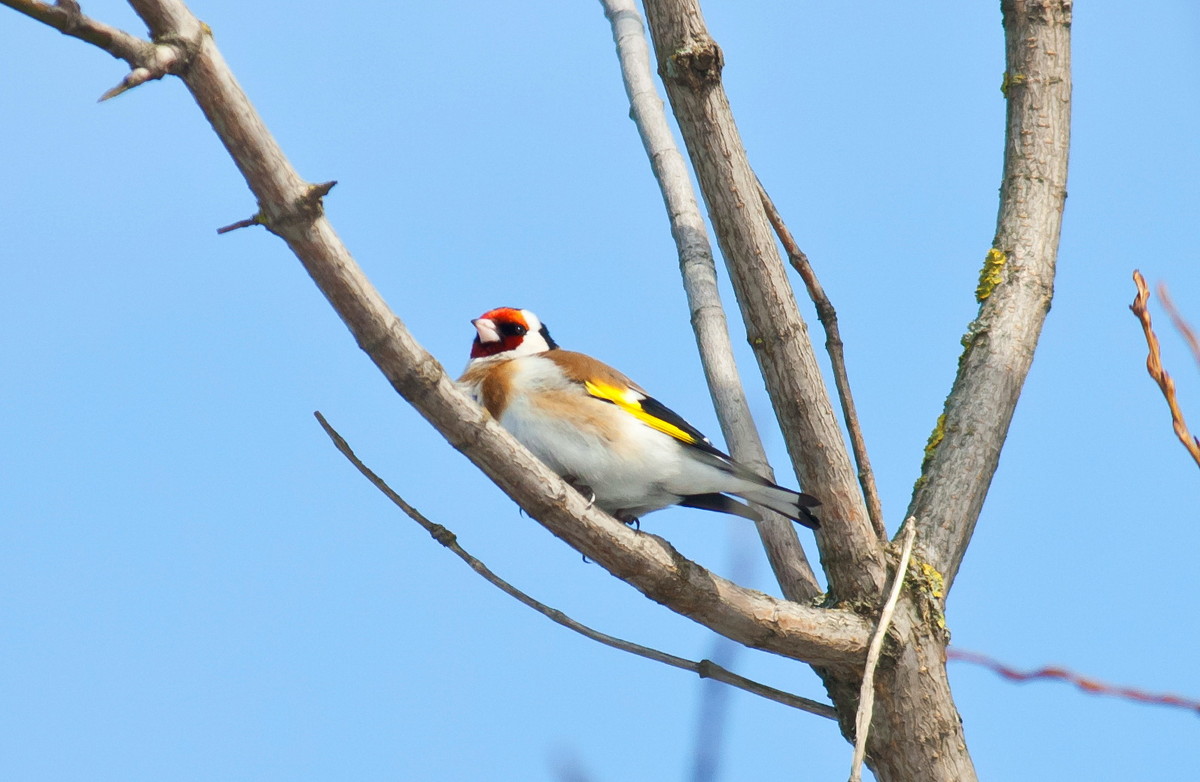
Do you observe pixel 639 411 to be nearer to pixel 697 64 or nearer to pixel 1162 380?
pixel 697 64

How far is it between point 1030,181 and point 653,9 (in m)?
1.87

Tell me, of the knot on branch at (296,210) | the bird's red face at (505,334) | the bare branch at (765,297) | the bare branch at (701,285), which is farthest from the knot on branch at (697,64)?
the bird's red face at (505,334)

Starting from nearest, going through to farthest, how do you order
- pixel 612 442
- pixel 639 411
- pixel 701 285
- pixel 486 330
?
1. pixel 612 442
2. pixel 639 411
3. pixel 701 285
4. pixel 486 330

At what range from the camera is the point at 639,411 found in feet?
13.4

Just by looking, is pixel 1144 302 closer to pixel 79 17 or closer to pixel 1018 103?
pixel 79 17

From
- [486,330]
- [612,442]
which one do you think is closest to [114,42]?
[612,442]

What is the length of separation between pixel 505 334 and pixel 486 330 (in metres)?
0.09

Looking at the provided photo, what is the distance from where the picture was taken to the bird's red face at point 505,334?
17.2 ft

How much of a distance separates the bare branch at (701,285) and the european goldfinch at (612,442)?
174 mm

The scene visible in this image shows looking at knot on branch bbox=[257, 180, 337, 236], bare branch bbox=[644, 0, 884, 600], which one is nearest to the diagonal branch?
knot on branch bbox=[257, 180, 337, 236]

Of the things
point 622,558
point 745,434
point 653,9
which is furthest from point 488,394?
point 653,9

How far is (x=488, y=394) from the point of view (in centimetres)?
417

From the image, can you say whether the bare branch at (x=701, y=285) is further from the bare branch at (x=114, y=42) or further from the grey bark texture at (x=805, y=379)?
the bare branch at (x=114, y=42)

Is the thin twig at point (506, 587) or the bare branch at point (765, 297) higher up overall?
the bare branch at point (765, 297)
